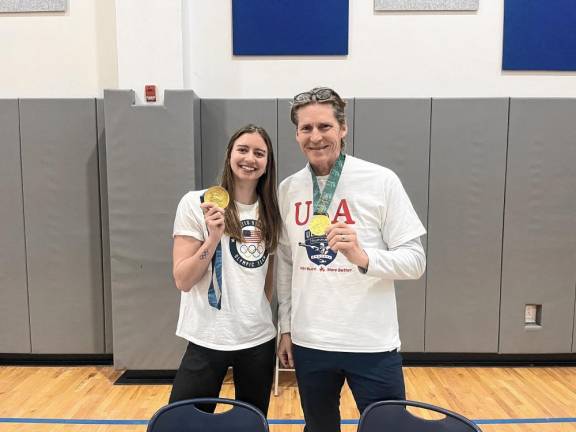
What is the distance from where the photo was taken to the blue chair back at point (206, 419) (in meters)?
1.41

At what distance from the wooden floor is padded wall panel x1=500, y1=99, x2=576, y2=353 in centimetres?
40

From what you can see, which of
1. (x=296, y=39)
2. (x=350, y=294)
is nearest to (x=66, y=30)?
(x=296, y=39)

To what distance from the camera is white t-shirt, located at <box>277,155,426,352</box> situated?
5.21ft

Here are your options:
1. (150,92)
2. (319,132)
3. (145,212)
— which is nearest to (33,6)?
(150,92)

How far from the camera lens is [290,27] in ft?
12.9

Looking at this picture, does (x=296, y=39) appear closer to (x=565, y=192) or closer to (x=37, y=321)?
(x=565, y=192)

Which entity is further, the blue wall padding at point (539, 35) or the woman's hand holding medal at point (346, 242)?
the blue wall padding at point (539, 35)

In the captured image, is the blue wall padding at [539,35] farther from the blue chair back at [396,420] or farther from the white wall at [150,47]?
the blue chair back at [396,420]

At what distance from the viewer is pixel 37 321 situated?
3.88 metres

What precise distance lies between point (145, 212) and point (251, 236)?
2098mm

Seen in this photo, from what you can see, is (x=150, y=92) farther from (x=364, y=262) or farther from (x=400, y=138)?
(x=364, y=262)

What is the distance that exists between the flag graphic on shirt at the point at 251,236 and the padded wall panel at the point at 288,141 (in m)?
2.09

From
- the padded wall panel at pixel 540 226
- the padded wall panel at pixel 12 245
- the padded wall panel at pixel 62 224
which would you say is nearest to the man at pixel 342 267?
the padded wall panel at pixel 540 226

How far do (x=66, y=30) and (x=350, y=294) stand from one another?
160 inches
